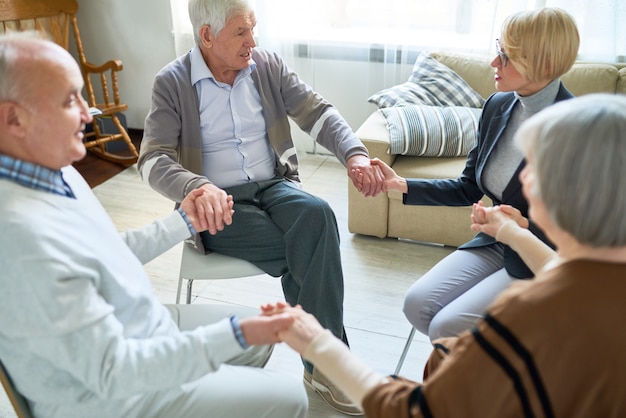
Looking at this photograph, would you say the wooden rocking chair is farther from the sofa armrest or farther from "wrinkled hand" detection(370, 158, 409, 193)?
"wrinkled hand" detection(370, 158, 409, 193)

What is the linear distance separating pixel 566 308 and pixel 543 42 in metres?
1.06

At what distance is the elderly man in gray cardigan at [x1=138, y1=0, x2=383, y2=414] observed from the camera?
1989 millimetres

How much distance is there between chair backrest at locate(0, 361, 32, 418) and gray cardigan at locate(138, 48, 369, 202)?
844mm

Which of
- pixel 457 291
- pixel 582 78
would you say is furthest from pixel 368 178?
pixel 582 78

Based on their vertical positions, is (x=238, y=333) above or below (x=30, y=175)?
below

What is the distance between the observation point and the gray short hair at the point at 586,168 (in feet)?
3.02

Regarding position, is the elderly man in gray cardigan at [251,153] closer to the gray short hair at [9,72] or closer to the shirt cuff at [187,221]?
the shirt cuff at [187,221]

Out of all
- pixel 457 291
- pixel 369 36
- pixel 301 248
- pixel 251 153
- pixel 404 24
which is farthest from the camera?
pixel 369 36

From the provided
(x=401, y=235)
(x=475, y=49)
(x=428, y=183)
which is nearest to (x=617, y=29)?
(x=475, y=49)

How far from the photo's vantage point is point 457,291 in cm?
186

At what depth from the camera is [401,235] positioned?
3031 mm

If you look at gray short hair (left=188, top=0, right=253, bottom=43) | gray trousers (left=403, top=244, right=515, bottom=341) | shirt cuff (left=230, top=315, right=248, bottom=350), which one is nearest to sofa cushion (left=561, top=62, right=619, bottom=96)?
gray trousers (left=403, top=244, right=515, bottom=341)

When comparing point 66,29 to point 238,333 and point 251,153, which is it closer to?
point 251,153

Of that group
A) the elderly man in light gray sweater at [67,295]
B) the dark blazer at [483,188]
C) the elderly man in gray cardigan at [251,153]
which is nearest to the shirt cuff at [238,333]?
the elderly man in light gray sweater at [67,295]
